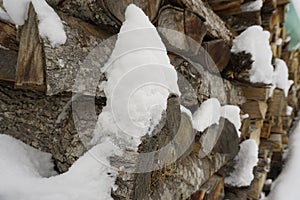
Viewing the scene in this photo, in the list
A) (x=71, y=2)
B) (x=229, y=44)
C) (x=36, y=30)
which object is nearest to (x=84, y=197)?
(x=36, y=30)

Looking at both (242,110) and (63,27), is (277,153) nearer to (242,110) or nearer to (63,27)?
(242,110)

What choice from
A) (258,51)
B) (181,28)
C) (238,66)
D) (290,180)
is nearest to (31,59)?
(181,28)

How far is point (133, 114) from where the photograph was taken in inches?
27.3

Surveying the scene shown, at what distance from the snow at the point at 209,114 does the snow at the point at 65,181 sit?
434 millimetres

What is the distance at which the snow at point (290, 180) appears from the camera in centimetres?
191

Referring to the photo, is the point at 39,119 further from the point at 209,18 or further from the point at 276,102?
the point at 276,102

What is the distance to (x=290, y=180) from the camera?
207 cm

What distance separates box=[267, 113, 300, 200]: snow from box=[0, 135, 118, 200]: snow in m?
1.66

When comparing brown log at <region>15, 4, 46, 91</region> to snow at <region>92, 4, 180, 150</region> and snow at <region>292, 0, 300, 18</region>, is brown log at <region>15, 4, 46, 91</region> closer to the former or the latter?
snow at <region>92, 4, 180, 150</region>

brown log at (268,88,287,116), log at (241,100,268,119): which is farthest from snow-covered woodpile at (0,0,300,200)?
brown log at (268,88,287,116)

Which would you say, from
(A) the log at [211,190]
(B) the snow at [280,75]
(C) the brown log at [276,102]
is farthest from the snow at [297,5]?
(A) the log at [211,190]

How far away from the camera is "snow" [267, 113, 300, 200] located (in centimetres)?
191

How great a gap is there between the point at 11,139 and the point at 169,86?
496mm

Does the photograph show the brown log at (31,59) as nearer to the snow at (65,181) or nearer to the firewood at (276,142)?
the snow at (65,181)
